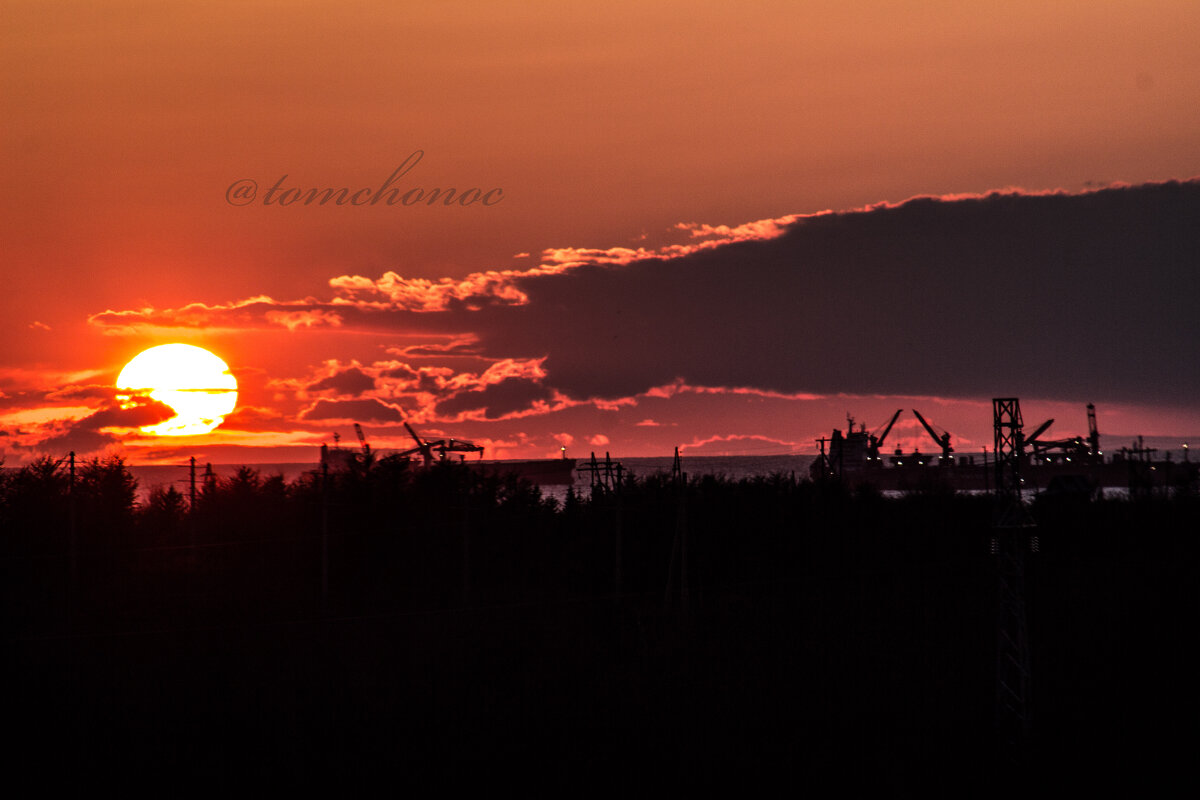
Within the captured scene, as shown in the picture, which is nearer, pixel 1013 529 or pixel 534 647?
pixel 1013 529

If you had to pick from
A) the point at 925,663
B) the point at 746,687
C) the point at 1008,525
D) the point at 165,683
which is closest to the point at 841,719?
the point at 746,687

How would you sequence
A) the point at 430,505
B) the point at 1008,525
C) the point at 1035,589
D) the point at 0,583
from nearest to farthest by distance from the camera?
the point at 1008,525 → the point at 0,583 → the point at 430,505 → the point at 1035,589

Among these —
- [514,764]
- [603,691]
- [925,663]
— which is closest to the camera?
[514,764]

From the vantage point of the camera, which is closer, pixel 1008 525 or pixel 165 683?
pixel 1008 525

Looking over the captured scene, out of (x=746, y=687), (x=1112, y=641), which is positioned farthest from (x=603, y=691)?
(x=1112, y=641)

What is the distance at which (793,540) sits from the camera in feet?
179

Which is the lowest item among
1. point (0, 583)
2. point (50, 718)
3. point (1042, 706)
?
point (1042, 706)

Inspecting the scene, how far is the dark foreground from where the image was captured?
98.8ft

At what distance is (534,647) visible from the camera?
120 ft

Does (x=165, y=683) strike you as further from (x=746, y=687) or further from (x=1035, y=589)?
(x=1035, y=589)

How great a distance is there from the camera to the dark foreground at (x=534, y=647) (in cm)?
3011

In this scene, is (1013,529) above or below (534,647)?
above

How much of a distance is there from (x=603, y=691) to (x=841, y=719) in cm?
766

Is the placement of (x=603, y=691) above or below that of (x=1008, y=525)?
below
